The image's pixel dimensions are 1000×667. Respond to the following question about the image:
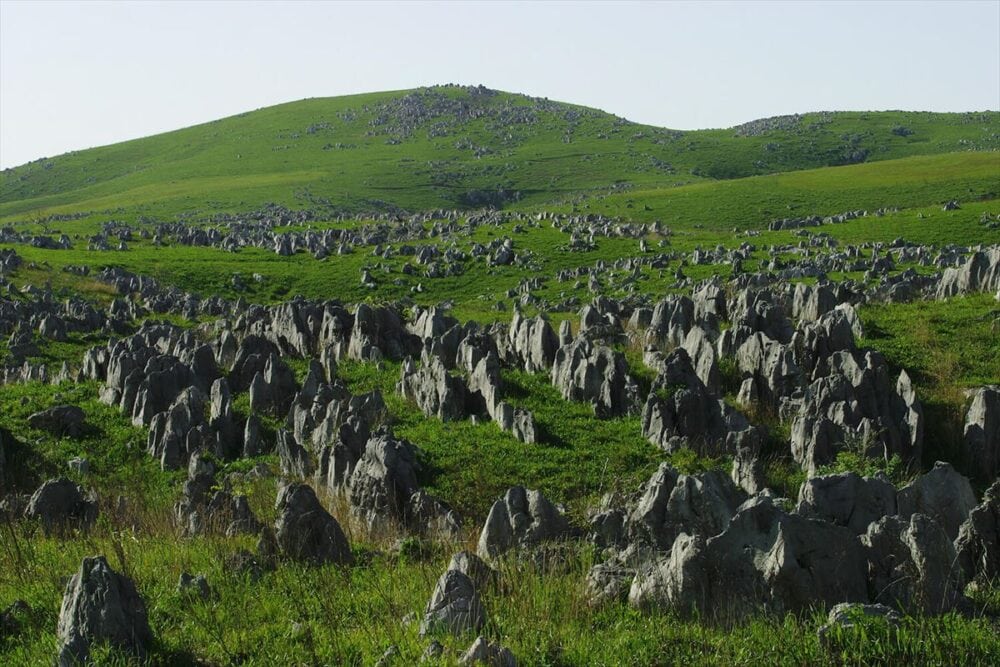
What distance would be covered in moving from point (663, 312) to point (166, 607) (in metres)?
19.3

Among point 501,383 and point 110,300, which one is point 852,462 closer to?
point 501,383

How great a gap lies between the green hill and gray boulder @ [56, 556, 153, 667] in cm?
10056

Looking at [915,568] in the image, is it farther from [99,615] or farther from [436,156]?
[436,156]

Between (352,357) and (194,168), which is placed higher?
(194,168)

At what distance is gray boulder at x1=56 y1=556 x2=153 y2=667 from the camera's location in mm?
8136

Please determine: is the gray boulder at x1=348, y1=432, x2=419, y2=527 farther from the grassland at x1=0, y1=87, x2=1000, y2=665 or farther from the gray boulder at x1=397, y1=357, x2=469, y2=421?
the gray boulder at x1=397, y1=357, x2=469, y2=421

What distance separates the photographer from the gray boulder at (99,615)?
814 centimetres

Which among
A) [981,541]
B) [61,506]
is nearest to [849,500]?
[981,541]

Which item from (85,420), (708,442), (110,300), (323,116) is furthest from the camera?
(323,116)

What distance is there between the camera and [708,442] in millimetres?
18188

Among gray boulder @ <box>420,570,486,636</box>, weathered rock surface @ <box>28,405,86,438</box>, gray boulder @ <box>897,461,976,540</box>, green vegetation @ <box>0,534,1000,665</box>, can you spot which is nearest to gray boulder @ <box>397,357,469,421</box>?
weathered rock surface @ <box>28,405,86,438</box>

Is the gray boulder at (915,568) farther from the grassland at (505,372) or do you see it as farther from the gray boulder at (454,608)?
the gray boulder at (454,608)

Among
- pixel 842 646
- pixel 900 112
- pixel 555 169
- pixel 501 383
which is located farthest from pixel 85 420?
pixel 900 112

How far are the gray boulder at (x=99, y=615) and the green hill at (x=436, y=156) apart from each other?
330ft
